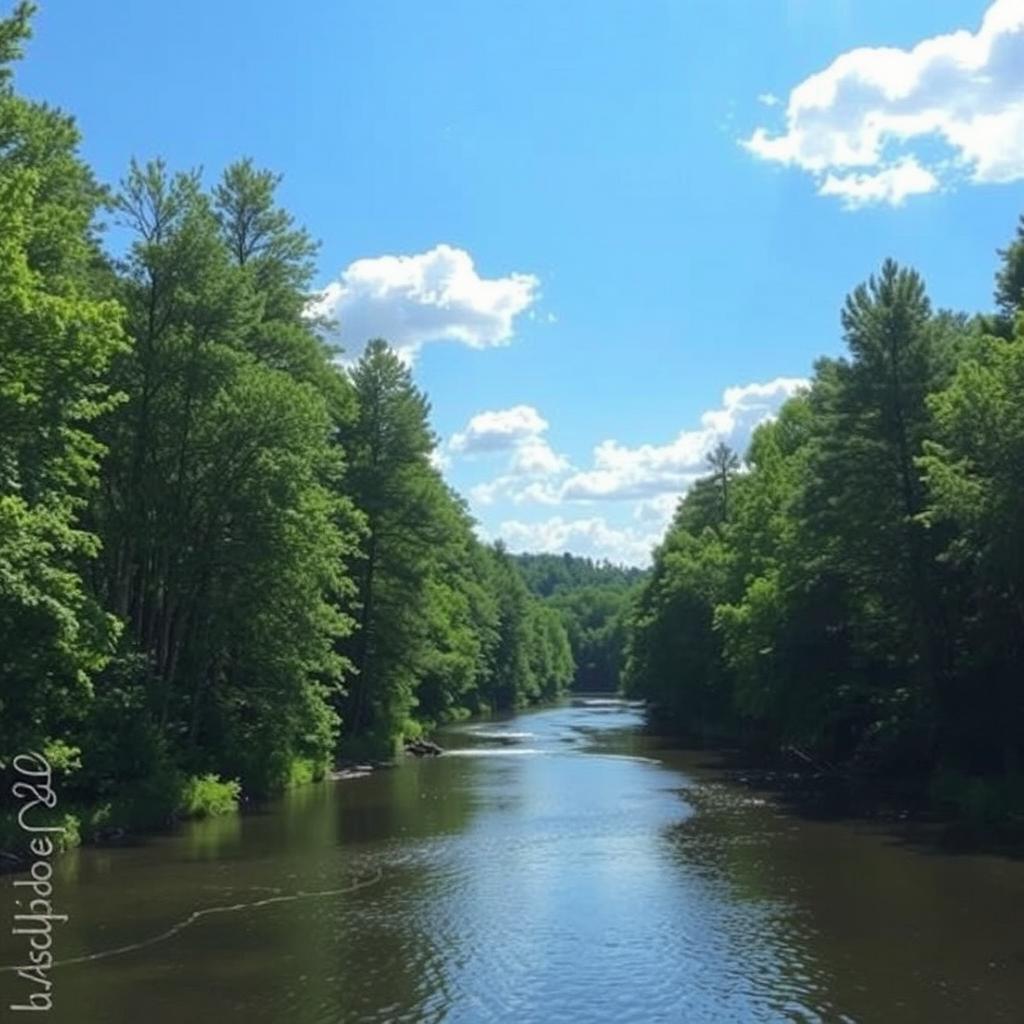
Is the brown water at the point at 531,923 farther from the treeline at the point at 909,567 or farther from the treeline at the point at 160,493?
the treeline at the point at 909,567

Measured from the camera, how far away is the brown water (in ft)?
51.3

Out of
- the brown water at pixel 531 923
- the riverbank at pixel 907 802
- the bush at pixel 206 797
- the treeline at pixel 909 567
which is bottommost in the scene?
the riverbank at pixel 907 802

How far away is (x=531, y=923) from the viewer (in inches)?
799

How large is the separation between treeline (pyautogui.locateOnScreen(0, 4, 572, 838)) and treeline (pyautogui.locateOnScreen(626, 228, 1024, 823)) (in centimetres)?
1723

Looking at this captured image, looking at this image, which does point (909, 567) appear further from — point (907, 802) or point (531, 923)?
point (531, 923)

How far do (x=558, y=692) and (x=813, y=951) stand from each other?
142m

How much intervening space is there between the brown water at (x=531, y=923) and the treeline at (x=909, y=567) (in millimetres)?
7625

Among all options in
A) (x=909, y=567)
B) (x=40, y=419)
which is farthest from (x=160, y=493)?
(x=909, y=567)

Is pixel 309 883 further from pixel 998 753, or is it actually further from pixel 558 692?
pixel 558 692

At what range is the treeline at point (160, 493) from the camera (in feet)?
74.0

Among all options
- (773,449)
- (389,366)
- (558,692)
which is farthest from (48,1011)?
(558,692)

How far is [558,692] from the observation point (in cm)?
15888

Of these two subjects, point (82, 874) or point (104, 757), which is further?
point (104, 757)

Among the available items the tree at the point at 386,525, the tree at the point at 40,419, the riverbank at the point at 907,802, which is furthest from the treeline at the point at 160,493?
the riverbank at the point at 907,802
